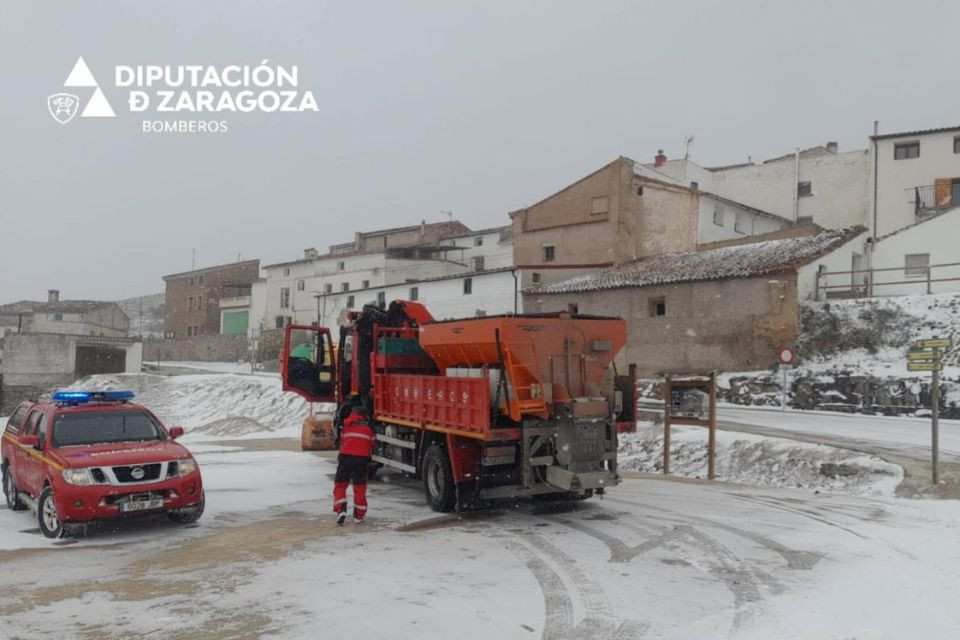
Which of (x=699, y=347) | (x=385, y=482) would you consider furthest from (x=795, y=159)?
(x=385, y=482)

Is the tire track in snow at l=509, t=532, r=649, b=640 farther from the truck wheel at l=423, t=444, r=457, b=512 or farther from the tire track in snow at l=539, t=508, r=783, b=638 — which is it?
the truck wheel at l=423, t=444, r=457, b=512

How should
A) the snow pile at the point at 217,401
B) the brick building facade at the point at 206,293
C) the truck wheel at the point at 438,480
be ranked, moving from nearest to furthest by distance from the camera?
the truck wheel at the point at 438,480 < the snow pile at the point at 217,401 < the brick building facade at the point at 206,293

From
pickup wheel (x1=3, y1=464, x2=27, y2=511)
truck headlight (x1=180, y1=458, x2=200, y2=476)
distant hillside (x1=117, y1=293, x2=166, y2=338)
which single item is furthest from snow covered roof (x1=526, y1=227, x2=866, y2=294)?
distant hillside (x1=117, y1=293, x2=166, y2=338)

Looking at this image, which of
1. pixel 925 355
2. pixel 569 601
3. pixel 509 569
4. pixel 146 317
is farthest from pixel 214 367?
pixel 146 317

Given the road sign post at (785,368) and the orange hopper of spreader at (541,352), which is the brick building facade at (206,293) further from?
the orange hopper of spreader at (541,352)

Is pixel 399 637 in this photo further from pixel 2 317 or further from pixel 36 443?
pixel 2 317

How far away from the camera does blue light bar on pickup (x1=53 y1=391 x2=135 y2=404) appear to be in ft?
32.0

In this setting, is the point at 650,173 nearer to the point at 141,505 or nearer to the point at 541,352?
the point at 541,352

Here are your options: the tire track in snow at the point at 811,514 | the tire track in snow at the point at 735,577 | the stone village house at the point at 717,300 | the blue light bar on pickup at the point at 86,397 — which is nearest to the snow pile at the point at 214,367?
the stone village house at the point at 717,300

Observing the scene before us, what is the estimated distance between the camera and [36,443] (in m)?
9.20

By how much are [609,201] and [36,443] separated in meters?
34.3

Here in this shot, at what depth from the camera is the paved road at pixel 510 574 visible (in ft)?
18.8

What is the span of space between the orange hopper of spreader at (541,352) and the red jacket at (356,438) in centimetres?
Answer: 174

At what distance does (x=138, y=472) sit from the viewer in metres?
8.69
